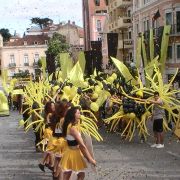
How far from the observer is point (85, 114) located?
45.8 ft

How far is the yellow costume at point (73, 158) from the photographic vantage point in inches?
307

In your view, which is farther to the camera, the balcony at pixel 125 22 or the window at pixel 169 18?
the balcony at pixel 125 22

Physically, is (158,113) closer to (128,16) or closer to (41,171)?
(41,171)

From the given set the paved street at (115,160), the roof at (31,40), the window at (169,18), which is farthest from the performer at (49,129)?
the roof at (31,40)

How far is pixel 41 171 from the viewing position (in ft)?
35.5

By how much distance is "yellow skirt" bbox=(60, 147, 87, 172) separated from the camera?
7793 millimetres

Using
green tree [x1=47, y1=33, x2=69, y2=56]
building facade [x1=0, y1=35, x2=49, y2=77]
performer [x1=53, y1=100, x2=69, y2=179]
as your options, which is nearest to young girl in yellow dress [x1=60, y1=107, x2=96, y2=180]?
performer [x1=53, y1=100, x2=69, y2=179]

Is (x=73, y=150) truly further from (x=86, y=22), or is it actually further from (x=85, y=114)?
(x=86, y=22)

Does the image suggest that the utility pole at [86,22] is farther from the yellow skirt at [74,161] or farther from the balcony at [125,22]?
the yellow skirt at [74,161]

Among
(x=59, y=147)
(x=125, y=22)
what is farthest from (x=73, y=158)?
(x=125, y=22)

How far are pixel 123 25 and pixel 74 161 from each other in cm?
4108

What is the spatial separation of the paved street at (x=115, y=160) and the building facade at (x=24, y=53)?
259ft

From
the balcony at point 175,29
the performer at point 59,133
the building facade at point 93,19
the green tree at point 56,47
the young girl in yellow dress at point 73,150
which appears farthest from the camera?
the building facade at point 93,19

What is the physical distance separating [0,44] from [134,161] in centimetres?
9060
